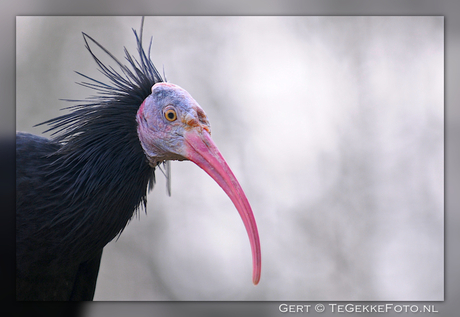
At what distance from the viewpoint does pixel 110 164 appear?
185cm

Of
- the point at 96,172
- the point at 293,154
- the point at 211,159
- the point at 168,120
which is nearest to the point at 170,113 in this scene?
the point at 168,120

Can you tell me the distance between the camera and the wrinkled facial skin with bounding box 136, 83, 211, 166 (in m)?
1.81

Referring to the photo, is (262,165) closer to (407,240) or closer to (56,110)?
(407,240)

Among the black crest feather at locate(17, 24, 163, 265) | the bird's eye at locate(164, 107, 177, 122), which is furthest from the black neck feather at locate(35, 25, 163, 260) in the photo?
the bird's eye at locate(164, 107, 177, 122)

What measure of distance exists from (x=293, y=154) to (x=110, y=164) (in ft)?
3.41

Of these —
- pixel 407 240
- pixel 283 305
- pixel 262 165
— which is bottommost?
pixel 283 305

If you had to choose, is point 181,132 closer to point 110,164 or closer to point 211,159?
point 211,159

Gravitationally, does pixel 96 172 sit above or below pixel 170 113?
below

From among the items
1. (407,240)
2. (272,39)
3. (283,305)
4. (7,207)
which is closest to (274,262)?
(283,305)

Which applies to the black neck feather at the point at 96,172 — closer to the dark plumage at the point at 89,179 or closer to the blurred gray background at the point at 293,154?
the dark plumage at the point at 89,179

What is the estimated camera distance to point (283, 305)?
7.59 ft

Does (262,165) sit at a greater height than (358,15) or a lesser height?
lesser

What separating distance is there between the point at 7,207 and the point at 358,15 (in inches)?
93.1

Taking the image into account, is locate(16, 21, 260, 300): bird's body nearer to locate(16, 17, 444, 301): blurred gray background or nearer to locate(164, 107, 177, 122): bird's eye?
locate(164, 107, 177, 122): bird's eye
